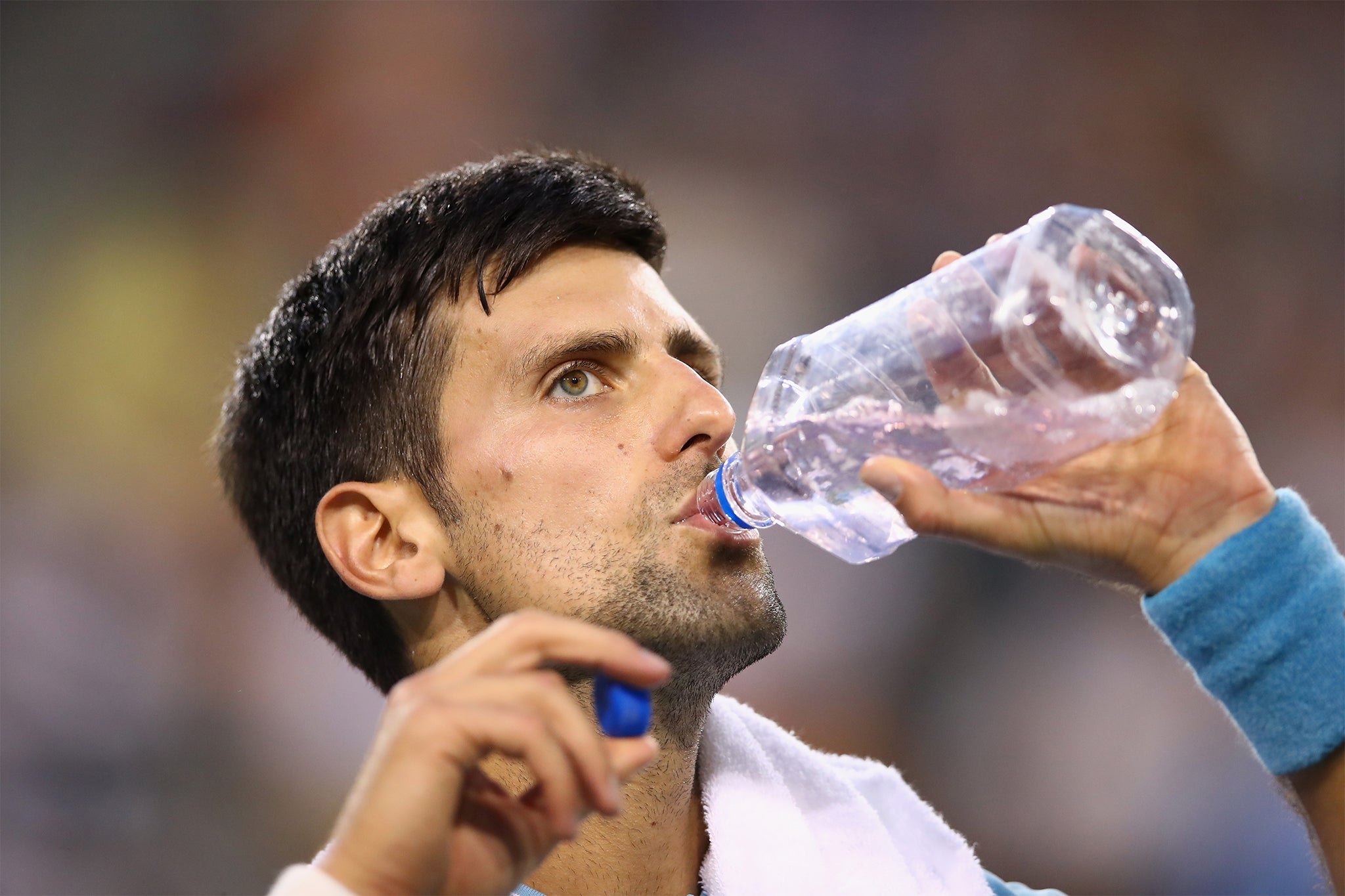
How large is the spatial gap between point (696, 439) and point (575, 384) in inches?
9.0

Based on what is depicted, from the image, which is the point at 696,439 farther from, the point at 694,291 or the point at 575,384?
the point at 694,291

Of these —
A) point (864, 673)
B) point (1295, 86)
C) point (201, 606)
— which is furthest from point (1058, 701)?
point (201, 606)

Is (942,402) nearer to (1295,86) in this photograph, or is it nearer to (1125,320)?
(1125,320)

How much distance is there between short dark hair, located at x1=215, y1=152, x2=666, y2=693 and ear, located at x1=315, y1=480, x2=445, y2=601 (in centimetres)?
4

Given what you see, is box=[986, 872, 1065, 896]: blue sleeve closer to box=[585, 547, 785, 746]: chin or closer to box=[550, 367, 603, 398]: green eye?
box=[585, 547, 785, 746]: chin

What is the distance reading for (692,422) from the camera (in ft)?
5.60

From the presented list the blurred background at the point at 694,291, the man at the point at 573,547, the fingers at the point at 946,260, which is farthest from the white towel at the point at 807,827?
the blurred background at the point at 694,291

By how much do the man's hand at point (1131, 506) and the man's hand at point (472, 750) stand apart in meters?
0.44

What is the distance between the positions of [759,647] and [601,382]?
49 cm

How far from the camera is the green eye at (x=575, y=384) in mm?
1790

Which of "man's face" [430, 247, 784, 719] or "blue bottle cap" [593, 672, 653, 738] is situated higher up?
"man's face" [430, 247, 784, 719]

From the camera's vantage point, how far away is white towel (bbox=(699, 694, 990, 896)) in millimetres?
1825

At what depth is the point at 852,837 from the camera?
→ 1936mm

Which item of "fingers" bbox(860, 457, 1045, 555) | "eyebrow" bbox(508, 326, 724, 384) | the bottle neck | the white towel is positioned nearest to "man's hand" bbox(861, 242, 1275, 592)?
"fingers" bbox(860, 457, 1045, 555)
